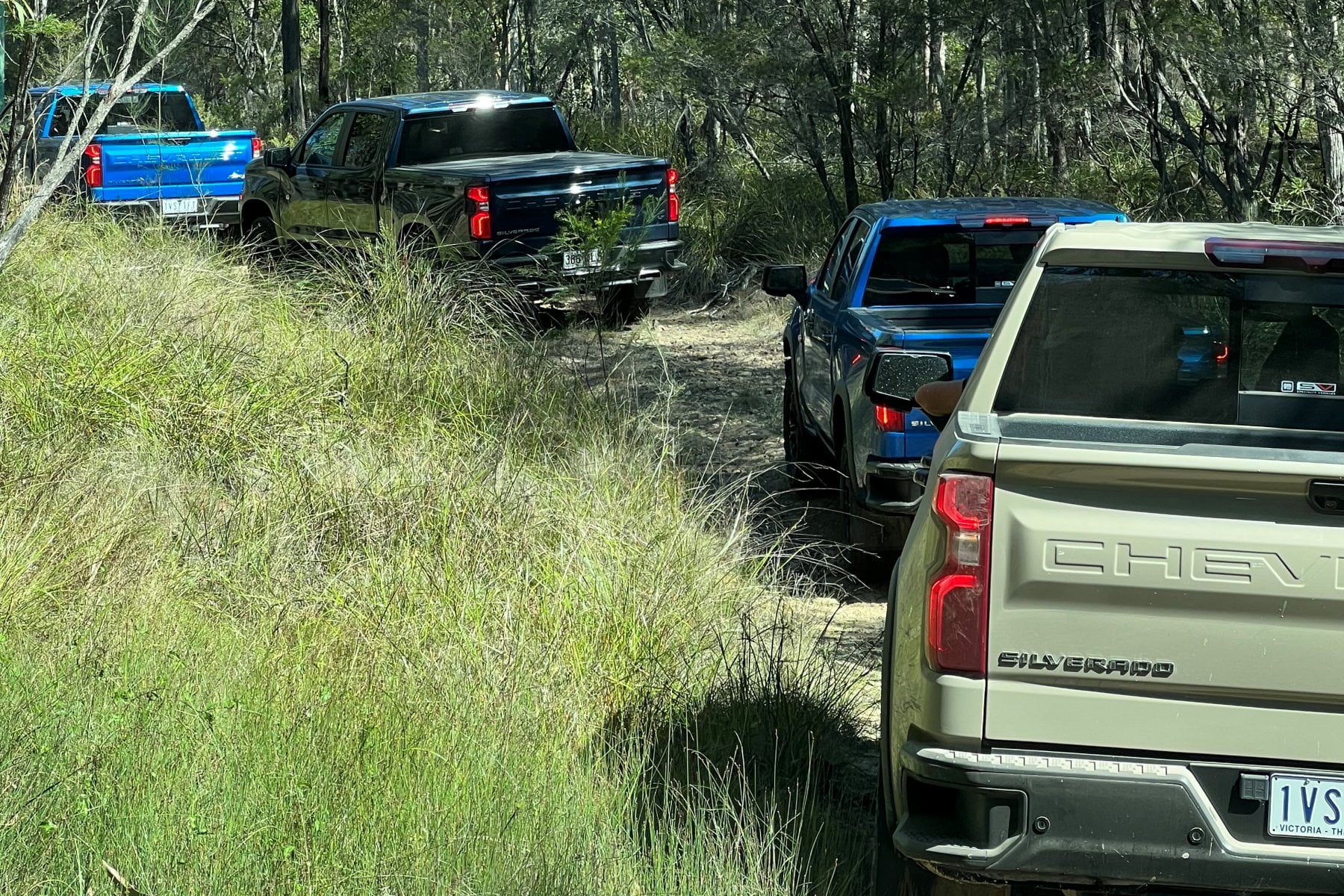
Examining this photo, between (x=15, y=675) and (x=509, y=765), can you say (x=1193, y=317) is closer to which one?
(x=509, y=765)

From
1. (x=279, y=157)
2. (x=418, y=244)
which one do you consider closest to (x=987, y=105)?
(x=418, y=244)

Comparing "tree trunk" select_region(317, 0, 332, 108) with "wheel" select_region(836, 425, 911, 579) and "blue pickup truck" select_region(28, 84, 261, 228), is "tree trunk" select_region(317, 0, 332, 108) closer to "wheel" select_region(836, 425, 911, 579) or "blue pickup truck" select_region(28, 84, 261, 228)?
"blue pickup truck" select_region(28, 84, 261, 228)

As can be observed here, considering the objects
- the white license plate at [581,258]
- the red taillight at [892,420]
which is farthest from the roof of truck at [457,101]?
the red taillight at [892,420]

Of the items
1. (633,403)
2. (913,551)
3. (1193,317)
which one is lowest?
(633,403)

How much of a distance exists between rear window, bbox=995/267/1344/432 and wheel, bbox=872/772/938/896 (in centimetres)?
98

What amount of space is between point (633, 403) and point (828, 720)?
433 centimetres

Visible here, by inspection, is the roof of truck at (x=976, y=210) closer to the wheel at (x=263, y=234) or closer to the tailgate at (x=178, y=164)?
the wheel at (x=263, y=234)

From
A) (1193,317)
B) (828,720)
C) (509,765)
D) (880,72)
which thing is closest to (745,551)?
(828,720)

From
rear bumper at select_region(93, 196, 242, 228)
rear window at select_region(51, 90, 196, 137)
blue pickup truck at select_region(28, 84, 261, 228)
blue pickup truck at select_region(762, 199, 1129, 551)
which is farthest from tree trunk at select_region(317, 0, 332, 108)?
blue pickup truck at select_region(762, 199, 1129, 551)

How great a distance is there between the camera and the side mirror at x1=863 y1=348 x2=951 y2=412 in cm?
441

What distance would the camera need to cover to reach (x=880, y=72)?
13.8 metres

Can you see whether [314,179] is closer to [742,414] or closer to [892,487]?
[742,414]

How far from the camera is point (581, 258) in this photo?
11.0 metres

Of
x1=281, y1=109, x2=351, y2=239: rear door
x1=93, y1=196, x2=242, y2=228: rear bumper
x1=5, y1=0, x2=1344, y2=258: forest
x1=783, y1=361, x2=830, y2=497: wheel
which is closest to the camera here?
x1=783, y1=361, x2=830, y2=497: wheel
